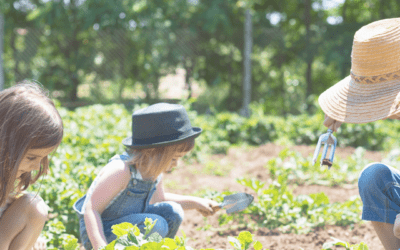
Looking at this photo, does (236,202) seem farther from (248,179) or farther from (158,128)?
(248,179)

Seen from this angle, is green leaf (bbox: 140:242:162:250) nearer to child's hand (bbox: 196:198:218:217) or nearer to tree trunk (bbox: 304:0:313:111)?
child's hand (bbox: 196:198:218:217)

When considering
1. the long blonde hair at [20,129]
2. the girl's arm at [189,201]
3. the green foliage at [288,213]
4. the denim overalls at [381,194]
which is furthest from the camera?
the green foliage at [288,213]

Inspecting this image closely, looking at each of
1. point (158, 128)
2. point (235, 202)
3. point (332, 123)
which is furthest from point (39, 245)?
point (332, 123)

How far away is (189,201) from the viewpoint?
2.35 m

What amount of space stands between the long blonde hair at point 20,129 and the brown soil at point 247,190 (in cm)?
114

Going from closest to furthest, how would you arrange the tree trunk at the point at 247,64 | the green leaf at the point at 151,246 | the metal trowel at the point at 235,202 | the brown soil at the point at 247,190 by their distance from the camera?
the green leaf at the point at 151,246 → the metal trowel at the point at 235,202 → the brown soil at the point at 247,190 → the tree trunk at the point at 247,64

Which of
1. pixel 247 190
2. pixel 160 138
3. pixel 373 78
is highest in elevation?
pixel 373 78

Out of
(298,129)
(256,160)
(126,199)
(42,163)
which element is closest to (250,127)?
(298,129)

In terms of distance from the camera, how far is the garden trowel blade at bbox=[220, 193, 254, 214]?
2217mm

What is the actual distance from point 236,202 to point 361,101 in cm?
84

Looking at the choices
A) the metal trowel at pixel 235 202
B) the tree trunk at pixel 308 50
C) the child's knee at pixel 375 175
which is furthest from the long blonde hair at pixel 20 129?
the tree trunk at pixel 308 50

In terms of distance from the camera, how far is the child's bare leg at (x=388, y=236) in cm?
183

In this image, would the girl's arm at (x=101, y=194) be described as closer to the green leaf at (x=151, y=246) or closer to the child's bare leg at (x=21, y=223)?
the child's bare leg at (x=21, y=223)

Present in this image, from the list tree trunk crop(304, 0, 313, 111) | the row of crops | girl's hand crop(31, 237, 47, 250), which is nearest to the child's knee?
the row of crops
